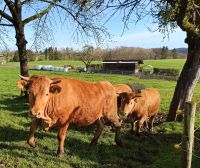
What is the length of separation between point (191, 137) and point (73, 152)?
14.5 feet

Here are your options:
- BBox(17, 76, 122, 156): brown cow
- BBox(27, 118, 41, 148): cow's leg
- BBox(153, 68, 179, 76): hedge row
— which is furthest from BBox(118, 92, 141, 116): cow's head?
BBox(153, 68, 179, 76): hedge row

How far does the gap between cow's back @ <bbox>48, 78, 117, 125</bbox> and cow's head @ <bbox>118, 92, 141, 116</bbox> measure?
1.42 metres

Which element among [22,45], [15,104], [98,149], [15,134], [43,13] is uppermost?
[43,13]

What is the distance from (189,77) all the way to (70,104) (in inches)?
319

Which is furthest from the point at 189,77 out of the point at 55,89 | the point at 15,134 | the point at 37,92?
the point at 37,92

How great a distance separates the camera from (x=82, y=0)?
61.1 feet

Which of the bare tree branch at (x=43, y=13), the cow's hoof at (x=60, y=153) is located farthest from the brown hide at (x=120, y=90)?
the bare tree branch at (x=43, y=13)

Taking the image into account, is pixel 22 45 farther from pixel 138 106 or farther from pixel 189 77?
pixel 189 77

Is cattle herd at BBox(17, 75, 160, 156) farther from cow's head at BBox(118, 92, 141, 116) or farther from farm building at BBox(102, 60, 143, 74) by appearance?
farm building at BBox(102, 60, 143, 74)

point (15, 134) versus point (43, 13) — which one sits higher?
point (43, 13)

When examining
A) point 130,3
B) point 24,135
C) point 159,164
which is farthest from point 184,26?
point 24,135

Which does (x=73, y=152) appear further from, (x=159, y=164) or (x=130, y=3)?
(x=130, y=3)

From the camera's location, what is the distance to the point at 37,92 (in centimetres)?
924

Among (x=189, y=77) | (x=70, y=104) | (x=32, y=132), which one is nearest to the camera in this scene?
(x=32, y=132)
